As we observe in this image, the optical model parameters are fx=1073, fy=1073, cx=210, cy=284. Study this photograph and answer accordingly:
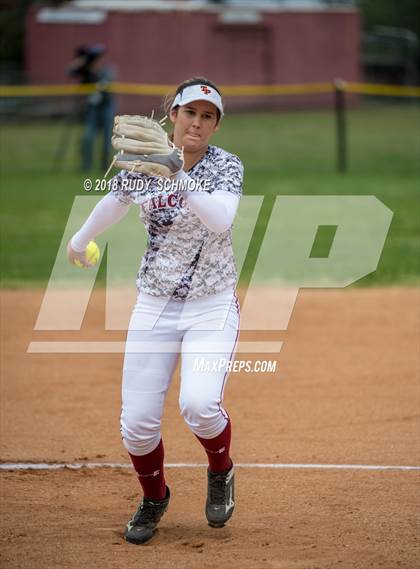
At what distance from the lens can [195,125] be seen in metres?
5.00

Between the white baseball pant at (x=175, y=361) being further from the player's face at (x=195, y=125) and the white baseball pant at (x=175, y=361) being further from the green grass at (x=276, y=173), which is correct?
the green grass at (x=276, y=173)

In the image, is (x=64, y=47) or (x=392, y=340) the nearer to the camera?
(x=392, y=340)

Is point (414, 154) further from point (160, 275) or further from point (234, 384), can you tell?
point (160, 275)

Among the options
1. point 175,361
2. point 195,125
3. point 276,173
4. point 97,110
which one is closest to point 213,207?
point 195,125

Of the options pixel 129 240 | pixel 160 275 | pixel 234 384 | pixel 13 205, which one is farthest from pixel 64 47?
pixel 160 275

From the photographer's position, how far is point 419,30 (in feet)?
143

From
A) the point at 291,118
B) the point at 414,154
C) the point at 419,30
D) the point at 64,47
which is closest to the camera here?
the point at 414,154

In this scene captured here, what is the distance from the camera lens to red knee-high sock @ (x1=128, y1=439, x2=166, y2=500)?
17.0ft

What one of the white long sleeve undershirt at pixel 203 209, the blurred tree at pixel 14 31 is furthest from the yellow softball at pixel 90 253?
the blurred tree at pixel 14 31

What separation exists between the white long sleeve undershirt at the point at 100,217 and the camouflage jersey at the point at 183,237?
3.0 inches

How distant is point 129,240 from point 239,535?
9826mm

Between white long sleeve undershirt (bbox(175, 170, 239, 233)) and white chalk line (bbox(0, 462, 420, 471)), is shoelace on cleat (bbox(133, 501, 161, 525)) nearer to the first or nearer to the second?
white chalk line (bbox(0, 462, 420, 471))

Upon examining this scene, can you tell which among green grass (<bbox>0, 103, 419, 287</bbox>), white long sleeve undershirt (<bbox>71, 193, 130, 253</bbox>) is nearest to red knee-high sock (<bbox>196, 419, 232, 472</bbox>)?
Result: white long sleeve undershirt (<bbox>71, 193, 130, 253</bbox>)

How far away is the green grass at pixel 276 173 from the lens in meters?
13.7
